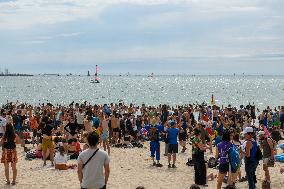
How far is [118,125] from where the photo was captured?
1869 centimetres

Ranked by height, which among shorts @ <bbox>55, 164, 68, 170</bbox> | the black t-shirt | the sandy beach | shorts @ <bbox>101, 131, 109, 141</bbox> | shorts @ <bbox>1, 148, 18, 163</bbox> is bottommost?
the sandy beach

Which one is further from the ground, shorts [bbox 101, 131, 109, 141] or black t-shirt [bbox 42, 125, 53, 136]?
black t-shirt [bbox 42, 125, 53, 136]

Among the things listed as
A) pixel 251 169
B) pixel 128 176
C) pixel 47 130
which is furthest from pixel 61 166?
pixel 251 169

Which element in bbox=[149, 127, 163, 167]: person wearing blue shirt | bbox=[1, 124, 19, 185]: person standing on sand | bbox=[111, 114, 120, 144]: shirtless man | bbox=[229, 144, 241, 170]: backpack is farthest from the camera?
bbox=[111, 114, 120, 144]: shirtless man

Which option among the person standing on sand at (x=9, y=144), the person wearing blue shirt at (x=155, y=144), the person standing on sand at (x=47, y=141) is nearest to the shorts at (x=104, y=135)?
the person wearing blue shirt at (x=155, y=144)

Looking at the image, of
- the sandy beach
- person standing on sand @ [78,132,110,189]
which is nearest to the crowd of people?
person standing on sand @ [78,132,110,189]

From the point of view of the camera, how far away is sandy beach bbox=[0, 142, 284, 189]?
1162cm

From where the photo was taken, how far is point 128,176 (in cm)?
1288

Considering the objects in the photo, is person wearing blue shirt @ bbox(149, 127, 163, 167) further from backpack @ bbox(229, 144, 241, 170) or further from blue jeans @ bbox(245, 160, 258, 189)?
blue jeans @ bbox(245, 160, 258, 189)

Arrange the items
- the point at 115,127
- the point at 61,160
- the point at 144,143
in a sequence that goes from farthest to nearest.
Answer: the point at 144,143
the point at 115,127
the point at 61,160

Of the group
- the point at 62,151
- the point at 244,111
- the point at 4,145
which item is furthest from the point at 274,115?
the point at 4,145

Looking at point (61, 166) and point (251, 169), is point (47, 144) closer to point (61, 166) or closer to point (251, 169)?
point (61, 166)

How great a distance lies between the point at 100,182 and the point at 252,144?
4322 millimetres

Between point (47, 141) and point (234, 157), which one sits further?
point (47, 141)
